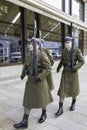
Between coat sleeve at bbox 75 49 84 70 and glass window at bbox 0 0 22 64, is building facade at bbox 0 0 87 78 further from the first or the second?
coat sleeve at bbox 75 49 84 70

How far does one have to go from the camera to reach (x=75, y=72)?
4.25m

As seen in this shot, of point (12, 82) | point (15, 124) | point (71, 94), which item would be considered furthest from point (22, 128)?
point (12, 82)

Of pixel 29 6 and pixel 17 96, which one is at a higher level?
pixel 29 6

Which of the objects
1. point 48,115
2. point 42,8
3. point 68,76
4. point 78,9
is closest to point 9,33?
point 42,8

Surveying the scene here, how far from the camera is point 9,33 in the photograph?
8.25 meters

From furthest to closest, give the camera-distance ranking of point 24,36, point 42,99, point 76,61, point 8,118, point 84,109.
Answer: point 24,36 → point 84,109 → point 76,61 → point 8,118 → point 42,99

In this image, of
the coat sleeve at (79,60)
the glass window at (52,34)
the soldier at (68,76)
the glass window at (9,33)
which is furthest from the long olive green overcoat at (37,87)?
the glass window at (52,34)

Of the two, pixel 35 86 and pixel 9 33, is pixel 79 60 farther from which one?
pixel 9 33

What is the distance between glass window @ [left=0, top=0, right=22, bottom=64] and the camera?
796cm

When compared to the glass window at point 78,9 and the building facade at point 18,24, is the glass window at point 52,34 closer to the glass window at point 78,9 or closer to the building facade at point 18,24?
the building facade at point 18,24

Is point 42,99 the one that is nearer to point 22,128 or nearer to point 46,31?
point 22,128

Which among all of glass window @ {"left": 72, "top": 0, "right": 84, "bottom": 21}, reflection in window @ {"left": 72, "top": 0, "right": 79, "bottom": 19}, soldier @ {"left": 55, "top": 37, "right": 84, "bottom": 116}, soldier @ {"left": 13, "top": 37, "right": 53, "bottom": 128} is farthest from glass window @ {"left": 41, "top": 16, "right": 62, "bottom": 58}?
soldier @ {"left": 13, "top": 37, "right": 53, "bottom": 128}

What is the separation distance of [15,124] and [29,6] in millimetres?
5216

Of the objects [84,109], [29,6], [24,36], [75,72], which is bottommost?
[84,109]
